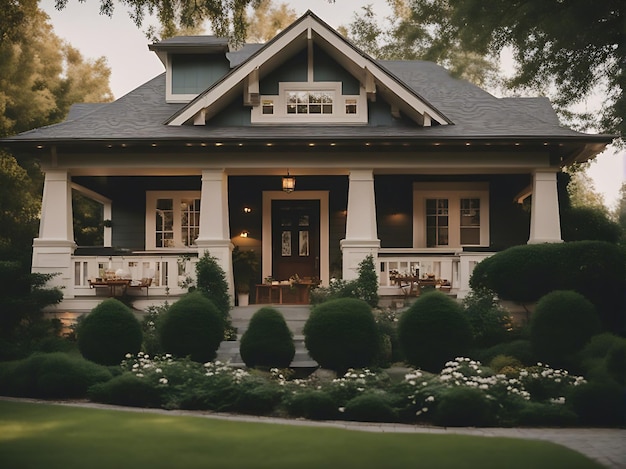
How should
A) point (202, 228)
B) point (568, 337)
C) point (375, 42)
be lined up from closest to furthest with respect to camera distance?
1. point (568, 337)
2. point (202, 228)
3. point (375, 42)

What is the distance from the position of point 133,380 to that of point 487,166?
9523 mm

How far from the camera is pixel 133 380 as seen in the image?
35.4 feet

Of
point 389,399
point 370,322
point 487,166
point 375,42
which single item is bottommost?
point 389,399

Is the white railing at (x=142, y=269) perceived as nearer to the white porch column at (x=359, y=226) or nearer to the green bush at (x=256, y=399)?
the white porch column at (x=359, y=226)

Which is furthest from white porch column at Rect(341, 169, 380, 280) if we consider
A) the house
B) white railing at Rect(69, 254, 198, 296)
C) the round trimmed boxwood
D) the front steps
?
the round trimmed boxwood

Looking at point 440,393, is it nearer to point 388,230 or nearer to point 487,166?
point 487,166

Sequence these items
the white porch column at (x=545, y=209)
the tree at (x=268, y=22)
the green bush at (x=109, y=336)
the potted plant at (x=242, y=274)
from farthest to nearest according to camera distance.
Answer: the tree at (x=268, y=22), the potted plant at (x=242, y=274), the white porch column at (x=545, y=209), the green bush at (x=109, y=336)

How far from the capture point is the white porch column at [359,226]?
1641 cm

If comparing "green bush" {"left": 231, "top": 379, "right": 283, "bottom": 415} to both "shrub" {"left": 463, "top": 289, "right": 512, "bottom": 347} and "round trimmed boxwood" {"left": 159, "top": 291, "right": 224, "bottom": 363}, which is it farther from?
"shrub" {"left": 463, "top": 289, "right": 512, "bottom": 347}

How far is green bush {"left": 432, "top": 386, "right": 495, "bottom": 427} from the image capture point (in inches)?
383

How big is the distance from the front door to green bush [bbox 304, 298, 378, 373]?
7550 millimetres

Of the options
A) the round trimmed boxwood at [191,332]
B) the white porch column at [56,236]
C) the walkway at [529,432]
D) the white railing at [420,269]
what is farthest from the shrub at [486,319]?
the white porch column at [56,236]

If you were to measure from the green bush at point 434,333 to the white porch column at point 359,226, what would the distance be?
13.1 feet

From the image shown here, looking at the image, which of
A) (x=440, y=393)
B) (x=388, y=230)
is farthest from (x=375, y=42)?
(x=440, y=393)
